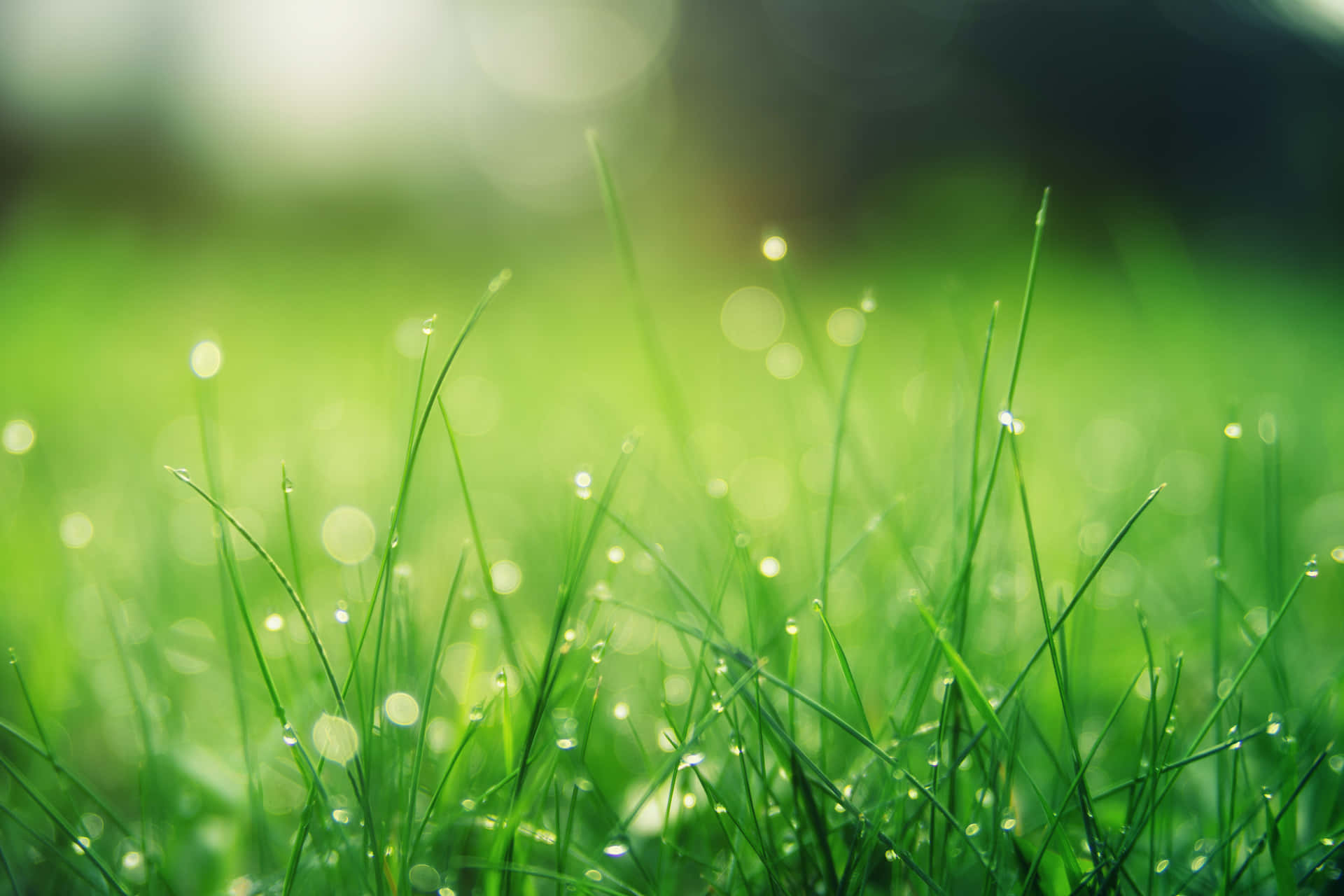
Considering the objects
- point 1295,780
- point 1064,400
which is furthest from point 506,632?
point 1064,400

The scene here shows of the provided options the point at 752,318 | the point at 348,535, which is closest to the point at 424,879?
the point at 348,535

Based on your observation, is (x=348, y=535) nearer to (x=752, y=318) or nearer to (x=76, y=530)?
(x=76, y=530)

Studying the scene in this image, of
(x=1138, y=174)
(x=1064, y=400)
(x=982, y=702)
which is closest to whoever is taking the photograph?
(x=982, y=702)

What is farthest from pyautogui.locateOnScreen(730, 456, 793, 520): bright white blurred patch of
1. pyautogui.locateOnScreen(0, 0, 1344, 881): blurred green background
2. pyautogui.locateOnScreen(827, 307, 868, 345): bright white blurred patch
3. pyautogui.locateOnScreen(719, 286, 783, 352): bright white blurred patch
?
pyautogui.locateOnScreen(719, 286, 783, 352): bright white blurred patch

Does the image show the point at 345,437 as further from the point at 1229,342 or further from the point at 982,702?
the point at 1229,342

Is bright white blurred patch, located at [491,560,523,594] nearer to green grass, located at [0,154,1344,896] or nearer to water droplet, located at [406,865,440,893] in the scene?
green grass, located at [0,154,1344,896]

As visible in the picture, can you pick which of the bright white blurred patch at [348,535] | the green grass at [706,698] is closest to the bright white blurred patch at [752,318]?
the green grass at [706,698]
